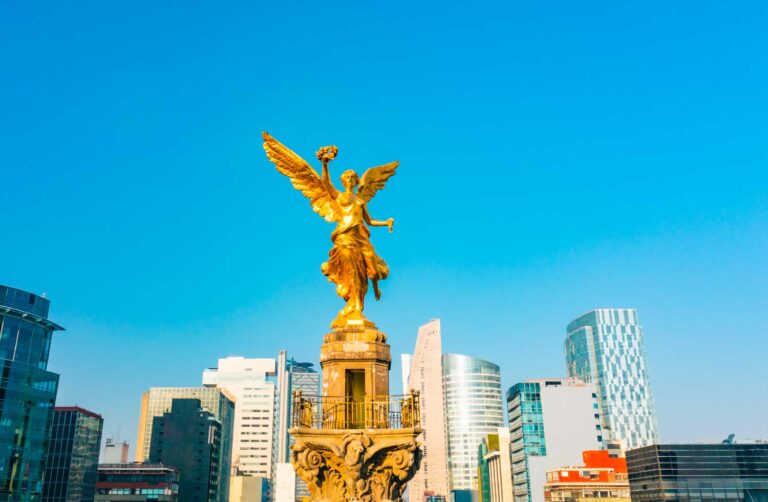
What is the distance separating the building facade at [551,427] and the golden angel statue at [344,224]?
119 metres

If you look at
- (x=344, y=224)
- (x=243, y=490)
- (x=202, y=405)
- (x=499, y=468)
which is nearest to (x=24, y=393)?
(x=344, y=224)

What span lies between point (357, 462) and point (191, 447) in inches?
6326

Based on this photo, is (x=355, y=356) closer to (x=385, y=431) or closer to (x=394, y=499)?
(x=385, y=431)

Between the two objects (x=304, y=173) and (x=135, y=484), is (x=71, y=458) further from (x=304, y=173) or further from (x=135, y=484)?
(x=304, y=173)

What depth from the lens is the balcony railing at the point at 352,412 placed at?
52.1ft

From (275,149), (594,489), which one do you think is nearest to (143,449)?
(594,489)

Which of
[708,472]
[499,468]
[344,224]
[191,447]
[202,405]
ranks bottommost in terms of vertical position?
[708,472]

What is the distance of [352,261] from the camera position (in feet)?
59.6

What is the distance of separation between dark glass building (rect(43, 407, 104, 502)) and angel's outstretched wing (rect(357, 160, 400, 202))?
4214 inches

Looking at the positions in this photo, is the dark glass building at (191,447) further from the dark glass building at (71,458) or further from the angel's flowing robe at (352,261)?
the angel's flowing robe at (352,261)

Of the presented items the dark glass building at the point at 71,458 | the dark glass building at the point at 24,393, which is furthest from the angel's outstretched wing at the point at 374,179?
the dark glass building at the point at 71,458

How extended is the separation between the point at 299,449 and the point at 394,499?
102 inches

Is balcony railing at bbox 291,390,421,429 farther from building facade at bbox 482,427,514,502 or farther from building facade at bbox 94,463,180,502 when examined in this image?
building facade at bbox 482,427,514,502

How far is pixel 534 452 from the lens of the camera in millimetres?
128875
